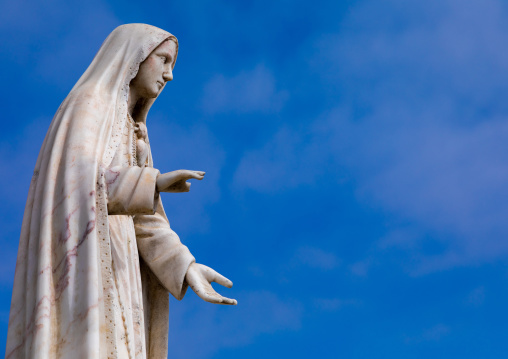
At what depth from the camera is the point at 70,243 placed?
879 cm

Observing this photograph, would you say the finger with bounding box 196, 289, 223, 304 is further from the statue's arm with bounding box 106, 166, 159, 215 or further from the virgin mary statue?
the statue's arm with bounding box 106, 166, 159, 215

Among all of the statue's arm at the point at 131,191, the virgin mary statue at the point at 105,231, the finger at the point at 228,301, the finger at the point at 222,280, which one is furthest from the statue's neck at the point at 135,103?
the finger at the point at 228,301

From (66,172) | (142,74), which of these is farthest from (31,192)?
(142,74)

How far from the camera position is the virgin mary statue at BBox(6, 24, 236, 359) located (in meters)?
8.62

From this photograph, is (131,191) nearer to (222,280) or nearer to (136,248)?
(136,248)

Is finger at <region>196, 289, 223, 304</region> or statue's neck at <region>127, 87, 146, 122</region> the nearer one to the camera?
finger at <region>196, 289, 223, 304</region>

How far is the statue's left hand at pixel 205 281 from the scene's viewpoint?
948cm

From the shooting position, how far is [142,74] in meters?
10.3

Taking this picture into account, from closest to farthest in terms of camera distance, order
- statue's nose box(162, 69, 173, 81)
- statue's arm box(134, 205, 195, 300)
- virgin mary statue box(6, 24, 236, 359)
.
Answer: virgin mary statue box(6, 24, 236, 359)
statue's arm box(134, 205, 195, 300)
statue's nose box(162, 69, 173, 81)

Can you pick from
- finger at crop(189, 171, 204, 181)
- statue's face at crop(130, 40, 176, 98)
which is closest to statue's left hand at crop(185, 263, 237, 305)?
finger at crop(189, 171, 204, 181)

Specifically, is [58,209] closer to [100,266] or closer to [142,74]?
[100,266]

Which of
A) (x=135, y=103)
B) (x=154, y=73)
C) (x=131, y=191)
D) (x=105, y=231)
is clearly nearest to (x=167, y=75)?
(x=154, y=73)

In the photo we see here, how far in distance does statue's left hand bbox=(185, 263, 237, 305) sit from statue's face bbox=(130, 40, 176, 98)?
1.82 m

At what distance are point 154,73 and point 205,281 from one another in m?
2.15
